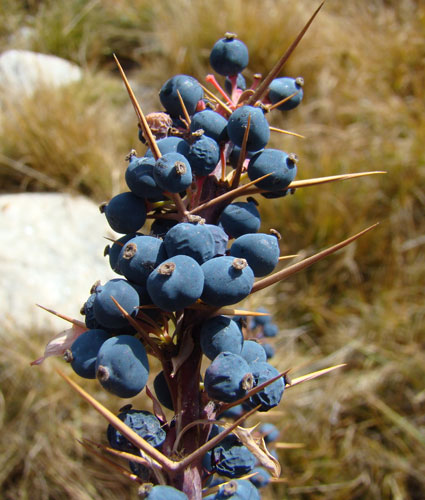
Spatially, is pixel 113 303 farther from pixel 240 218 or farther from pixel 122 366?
pixel 240 218

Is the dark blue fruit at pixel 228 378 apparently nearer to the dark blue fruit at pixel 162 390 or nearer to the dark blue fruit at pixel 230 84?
the dark blue fruit at pixel 162 390

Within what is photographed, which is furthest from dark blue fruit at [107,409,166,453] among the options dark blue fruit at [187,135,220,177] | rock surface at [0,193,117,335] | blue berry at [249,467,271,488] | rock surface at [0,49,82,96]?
rock surface at [0,49,82,96]

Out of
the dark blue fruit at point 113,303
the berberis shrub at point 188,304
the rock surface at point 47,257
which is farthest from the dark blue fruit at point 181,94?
the rock surface at point 47,257

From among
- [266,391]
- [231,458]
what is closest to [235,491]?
A: [231,458]

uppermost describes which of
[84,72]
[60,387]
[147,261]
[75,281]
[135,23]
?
[147,261]

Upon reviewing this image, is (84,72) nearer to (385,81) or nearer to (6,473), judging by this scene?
(385,81)

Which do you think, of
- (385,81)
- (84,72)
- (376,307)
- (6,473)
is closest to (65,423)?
(6,473)

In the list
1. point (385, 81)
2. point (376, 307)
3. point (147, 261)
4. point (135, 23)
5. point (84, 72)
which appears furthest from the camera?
point (135, 23)

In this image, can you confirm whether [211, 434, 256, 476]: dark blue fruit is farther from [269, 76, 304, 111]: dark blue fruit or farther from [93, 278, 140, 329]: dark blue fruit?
[269, 76, 304, 111]: dark blue fruit
